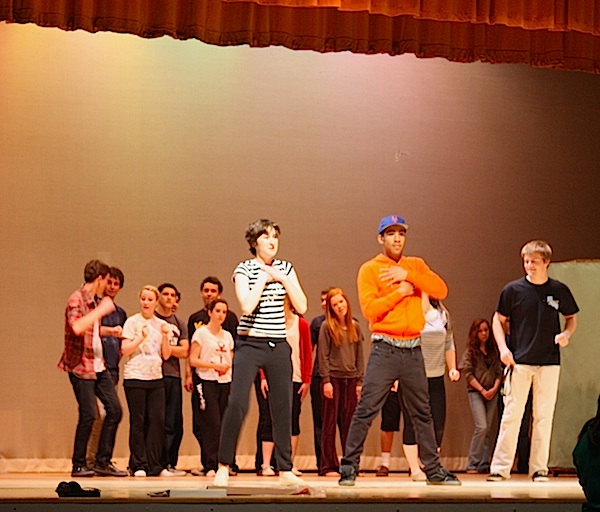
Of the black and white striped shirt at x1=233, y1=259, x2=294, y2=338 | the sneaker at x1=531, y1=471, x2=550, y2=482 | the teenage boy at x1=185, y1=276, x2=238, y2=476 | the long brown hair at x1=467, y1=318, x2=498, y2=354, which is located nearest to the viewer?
the black and white striped shirt at x1=233, y1=259, x2=294, y2=338

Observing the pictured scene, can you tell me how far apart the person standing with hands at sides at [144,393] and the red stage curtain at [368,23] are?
2.29m

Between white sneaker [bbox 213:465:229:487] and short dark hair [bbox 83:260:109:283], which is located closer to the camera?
white sneaker [bbox 213:465:229:487]

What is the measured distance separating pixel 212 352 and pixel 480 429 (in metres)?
Answer: 2.66

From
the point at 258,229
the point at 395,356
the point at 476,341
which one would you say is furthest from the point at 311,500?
the point at 476,341

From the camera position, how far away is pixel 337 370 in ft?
27.1

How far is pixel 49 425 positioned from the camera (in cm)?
893

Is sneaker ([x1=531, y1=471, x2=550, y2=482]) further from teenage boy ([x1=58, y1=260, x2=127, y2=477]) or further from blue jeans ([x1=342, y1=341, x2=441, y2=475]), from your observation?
teenage boy ([x1=58, y1=260, x2=127, y2=477])

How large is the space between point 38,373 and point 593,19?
17.7ft

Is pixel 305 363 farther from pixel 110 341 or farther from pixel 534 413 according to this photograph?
pixel 534 413

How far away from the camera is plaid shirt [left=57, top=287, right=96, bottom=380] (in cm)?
A: 732

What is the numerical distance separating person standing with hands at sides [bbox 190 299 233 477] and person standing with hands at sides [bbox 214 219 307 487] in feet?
5.75

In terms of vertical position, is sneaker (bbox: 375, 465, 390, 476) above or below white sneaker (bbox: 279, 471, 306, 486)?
below

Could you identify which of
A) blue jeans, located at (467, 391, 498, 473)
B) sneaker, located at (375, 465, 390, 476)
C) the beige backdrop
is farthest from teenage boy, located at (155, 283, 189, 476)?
blue jeans, located at (467, 391, 498, 473)

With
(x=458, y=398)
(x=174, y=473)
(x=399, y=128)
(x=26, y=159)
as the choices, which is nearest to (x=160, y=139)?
(x=26, y=159)
